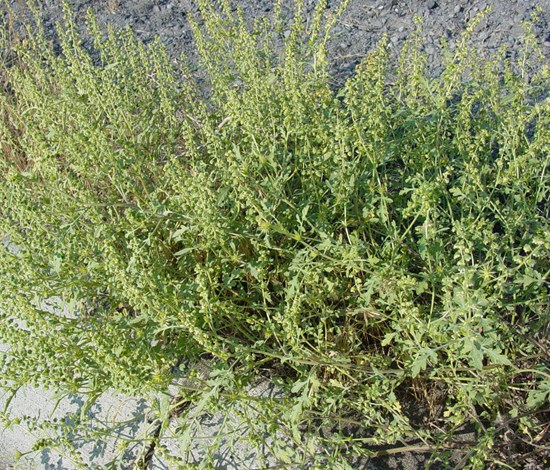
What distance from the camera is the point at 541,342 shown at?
2576mm

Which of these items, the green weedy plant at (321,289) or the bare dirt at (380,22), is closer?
the green weedy plant at (321,289)

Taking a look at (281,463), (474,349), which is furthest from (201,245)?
(474,349)

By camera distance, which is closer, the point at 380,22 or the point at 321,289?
the point at 321,289

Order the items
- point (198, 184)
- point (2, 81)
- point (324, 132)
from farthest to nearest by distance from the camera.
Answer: point (2, 81) < point (324, 132) < point (198, 184)

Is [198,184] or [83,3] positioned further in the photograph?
[83,3]

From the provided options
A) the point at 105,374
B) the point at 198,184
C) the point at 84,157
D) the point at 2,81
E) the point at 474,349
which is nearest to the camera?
the point at 474,349

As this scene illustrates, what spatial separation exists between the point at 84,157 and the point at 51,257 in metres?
0.54

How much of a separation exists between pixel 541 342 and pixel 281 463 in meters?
1.06

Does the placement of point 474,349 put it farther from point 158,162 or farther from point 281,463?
point 158,162

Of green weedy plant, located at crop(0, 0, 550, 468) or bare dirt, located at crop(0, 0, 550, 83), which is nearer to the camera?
green weedy plant, located at crop(0, 0, 550, 468)

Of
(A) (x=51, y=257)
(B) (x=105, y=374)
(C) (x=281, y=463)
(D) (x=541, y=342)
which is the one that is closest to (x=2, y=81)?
→ (A) (x=51, y=257)

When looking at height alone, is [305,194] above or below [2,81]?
below

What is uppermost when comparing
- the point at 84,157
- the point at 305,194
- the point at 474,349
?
the point at 84,157

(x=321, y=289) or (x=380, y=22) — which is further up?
(x=380, y=22)
